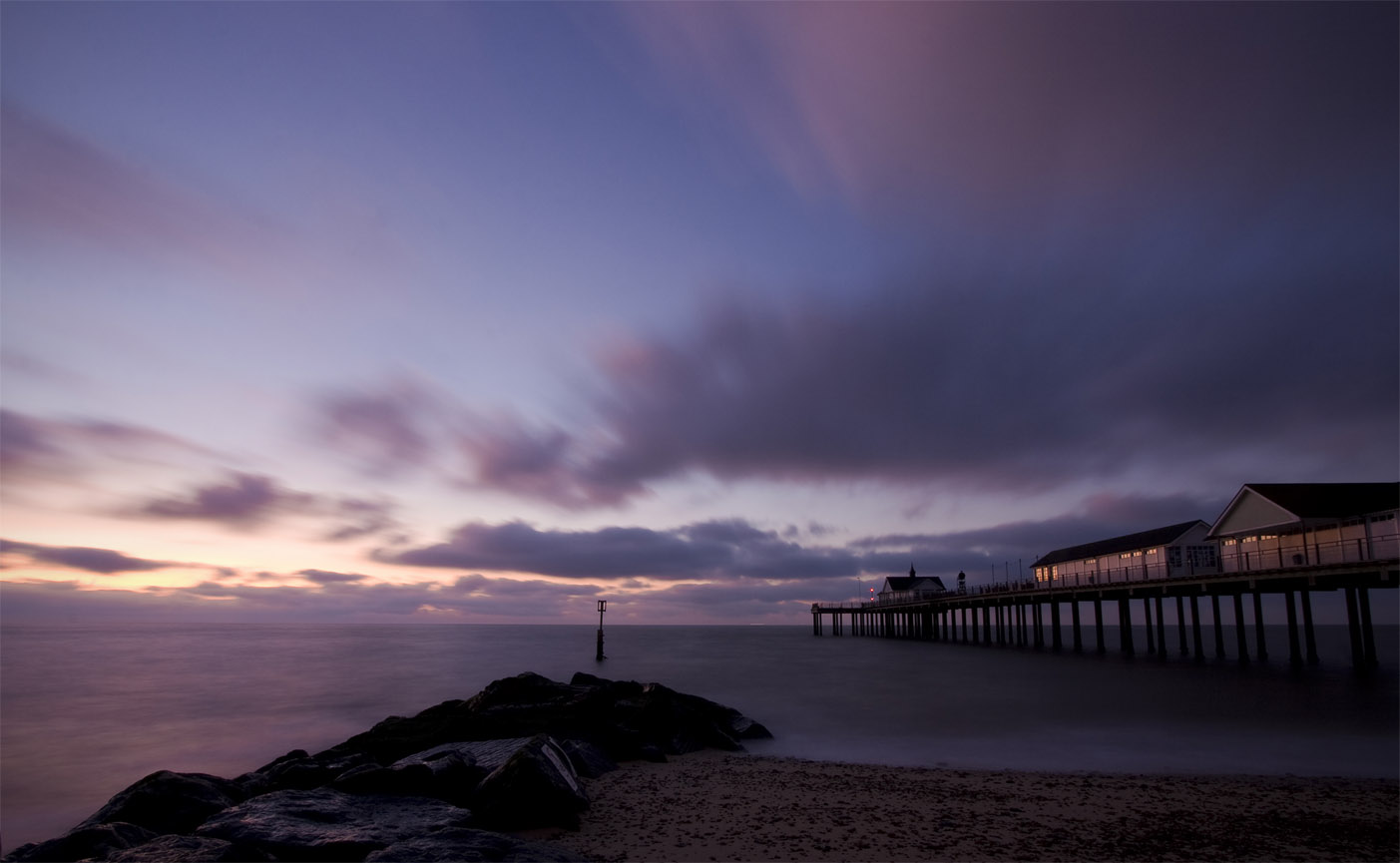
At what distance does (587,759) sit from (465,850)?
7146 millimetres

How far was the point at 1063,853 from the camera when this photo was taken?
10023mm

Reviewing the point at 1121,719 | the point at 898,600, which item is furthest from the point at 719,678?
the point at 898,600

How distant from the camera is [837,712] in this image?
2852 centimetres

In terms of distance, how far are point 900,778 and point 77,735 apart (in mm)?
28390

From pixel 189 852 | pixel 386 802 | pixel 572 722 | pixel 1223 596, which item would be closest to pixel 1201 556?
pixel 1223 596

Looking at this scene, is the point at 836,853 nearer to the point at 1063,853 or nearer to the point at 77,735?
the point at 1063,853

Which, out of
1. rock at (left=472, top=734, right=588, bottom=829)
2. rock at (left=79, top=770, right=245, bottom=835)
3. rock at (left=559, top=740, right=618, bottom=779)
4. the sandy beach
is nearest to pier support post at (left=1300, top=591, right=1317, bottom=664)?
the sandy beach

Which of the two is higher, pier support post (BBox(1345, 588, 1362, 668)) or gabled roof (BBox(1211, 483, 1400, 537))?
gabled roof (BBox(1211, 483, 1400, 537))

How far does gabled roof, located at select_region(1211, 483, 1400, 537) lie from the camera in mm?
36188

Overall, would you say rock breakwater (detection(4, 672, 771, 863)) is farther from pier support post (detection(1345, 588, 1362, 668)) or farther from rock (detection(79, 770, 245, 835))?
pier support post (detection(1345, 588, 1362, 668))

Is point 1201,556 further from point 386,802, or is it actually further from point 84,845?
point 84,845

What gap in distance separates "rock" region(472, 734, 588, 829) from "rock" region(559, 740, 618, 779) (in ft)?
9.41

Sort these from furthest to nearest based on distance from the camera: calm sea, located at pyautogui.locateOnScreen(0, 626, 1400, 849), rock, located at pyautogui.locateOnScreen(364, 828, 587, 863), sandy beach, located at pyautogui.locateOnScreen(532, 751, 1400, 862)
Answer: calm sea, located at pyautogui.locateOnScreen(0, 626, 1400, 849) < sandy beach, located at pyautogui.locateOnScreen(532, 751, 1400, 862) < rock, located at pyautogui.locateOnScreen(364, 828, 587, 863)

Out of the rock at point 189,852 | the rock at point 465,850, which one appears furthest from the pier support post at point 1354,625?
the rock at point 189,852
